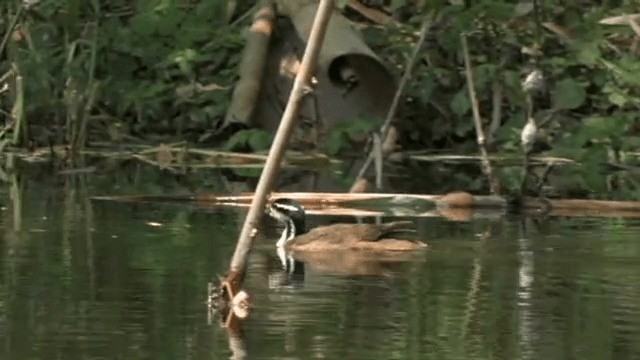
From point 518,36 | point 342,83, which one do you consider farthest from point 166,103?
point 518,36

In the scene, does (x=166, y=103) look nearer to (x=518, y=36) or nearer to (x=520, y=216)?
(x=518, y=36)

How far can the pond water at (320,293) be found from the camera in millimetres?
8953

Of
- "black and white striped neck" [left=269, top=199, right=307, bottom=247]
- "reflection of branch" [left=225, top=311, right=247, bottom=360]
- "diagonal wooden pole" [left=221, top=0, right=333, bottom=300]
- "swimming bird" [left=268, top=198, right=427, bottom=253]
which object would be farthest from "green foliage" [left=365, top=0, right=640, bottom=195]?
"reflection of branch" [left=225, top=311, right=247, bottom=360]

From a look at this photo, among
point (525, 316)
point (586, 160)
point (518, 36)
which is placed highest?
point (518, 36)

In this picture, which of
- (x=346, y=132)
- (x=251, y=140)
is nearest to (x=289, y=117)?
(x=346, y=132)

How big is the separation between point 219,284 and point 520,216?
203 inches

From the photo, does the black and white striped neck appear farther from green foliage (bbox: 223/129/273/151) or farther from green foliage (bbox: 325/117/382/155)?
green foliage (bbox: 223/129/273/151)

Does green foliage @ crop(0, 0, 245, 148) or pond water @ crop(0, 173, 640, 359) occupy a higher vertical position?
green foliage @ crop(0, 0, 245, 148)

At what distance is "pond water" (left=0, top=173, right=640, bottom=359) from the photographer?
29.4 feet

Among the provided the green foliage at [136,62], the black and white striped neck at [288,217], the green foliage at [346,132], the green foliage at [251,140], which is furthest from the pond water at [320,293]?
the green foliage at [136,62]

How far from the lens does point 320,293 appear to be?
10719 millimetres

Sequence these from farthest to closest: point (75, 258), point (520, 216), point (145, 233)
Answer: point (520, 216)
point (145, 233)
point (75, 258)

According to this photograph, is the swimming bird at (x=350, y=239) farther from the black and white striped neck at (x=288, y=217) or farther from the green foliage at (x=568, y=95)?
the green foliage at (x=568, y=95)

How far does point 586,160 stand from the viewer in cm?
1872
